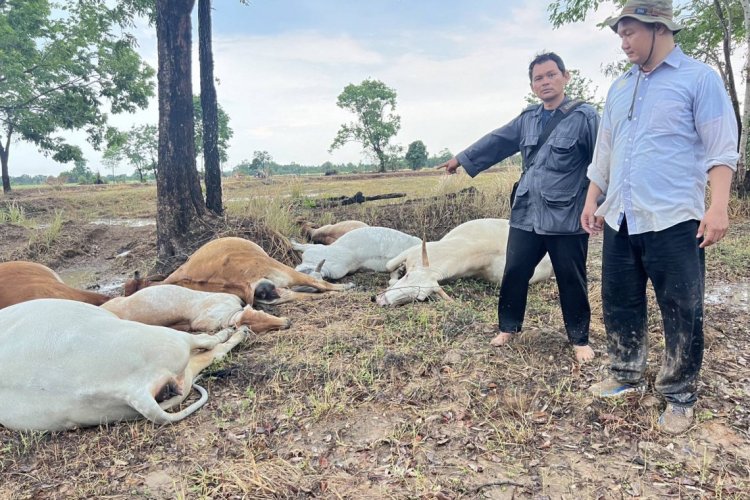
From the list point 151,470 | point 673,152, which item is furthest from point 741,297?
point 151,470

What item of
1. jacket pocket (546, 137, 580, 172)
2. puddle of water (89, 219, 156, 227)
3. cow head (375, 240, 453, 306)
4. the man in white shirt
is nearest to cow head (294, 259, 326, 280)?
cow head (375, 240, 453, 306)

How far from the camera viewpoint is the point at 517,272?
3.30 m

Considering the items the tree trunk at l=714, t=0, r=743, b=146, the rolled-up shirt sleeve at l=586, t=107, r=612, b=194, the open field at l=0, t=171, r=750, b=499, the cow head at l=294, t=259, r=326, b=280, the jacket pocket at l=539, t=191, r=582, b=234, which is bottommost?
the open field at l=0, t=171, r=750, b=499

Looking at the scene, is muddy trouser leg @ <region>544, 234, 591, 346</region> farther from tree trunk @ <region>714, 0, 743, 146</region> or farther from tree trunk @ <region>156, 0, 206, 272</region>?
tree trunk @ <region>714, 0, 743, 146</region>

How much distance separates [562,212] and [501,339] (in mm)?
962

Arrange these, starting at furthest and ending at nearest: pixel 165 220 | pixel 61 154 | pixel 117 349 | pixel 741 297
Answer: pixel 61 154 < pixel 165 220 < pixel 741 297 < pixel 117 349

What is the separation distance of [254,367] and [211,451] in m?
0.87

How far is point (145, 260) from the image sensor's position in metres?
7.00

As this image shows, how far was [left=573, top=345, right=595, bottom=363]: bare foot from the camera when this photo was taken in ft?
10.0

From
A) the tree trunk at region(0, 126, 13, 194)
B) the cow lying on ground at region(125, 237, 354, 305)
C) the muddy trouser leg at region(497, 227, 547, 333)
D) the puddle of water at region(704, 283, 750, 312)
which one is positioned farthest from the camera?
the tree trunk at region(0, 126, 13, 194)

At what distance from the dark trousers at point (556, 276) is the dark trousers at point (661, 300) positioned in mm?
481

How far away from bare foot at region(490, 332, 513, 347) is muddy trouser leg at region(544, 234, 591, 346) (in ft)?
1.30

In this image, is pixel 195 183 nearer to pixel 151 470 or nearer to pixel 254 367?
pixel 254 367

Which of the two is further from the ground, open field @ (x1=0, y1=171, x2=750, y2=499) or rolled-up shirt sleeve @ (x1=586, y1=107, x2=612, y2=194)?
rolled-up shirt sleeve @ (x1=586, y1=107, x2=612, y2=194)
